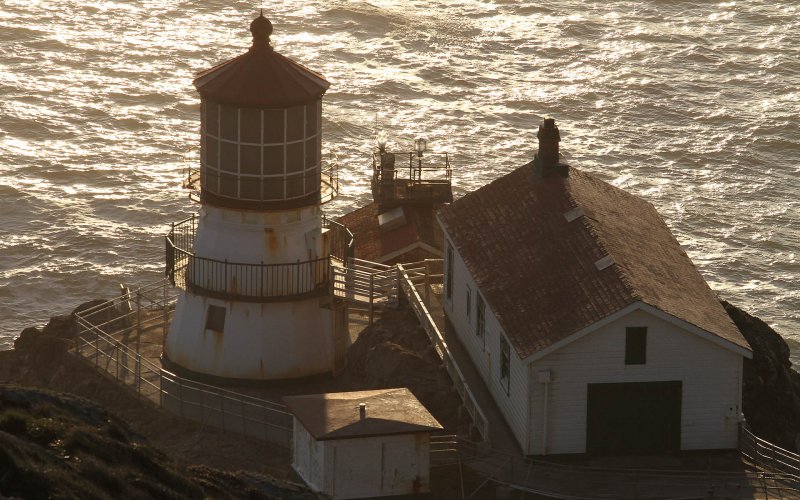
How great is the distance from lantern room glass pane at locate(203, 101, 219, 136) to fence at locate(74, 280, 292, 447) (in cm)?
505

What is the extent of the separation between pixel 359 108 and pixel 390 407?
1958 inches

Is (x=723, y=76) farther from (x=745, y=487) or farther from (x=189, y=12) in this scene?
(x=745, y=487)

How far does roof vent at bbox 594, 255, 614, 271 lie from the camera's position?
112ft

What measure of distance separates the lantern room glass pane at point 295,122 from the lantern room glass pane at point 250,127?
557 mm

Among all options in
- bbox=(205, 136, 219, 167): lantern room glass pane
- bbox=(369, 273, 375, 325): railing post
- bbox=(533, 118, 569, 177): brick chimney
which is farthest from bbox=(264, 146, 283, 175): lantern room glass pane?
bbox=(533, 118, 569, 177): brick chimney

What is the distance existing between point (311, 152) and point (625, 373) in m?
8.16

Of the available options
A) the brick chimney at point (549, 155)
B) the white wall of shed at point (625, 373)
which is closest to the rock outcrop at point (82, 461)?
the white wall of shed at point (625, 373)

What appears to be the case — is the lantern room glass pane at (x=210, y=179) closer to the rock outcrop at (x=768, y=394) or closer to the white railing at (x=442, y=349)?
the white railing at (x=442, y=349)

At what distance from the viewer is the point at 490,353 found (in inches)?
1405

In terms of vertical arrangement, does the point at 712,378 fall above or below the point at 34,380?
above

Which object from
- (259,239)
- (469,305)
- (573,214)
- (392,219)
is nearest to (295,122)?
(259,239)

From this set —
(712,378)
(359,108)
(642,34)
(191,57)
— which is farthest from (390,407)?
(642,34)

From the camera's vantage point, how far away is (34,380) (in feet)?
137

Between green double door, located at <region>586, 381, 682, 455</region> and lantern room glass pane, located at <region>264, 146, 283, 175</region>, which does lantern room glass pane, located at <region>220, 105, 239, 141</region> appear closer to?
lantern room glass pane, located at <region>264, 146, 283, 175</region>
